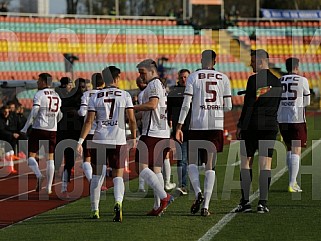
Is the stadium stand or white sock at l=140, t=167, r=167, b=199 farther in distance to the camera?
the stadium stand

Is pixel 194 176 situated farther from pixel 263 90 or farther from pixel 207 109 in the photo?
pixel 263 90

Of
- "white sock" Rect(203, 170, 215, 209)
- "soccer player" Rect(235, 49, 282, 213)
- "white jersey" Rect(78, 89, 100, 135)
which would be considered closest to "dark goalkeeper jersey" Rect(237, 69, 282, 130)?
"soccer player" Rect(235, 49, 282, 213)

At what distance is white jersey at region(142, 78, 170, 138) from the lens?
1195cm

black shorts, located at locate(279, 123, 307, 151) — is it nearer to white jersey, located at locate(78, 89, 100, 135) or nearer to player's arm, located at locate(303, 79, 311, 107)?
player's arm, located at locate(303, 79, 311, 107)

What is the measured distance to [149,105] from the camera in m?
11.8

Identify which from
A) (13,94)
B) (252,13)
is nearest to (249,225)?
(13,94)

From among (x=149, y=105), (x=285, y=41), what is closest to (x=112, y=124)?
(x=149, y=105)

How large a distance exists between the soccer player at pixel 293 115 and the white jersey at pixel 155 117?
333 cm

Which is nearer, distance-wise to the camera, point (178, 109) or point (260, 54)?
point (260, 54)

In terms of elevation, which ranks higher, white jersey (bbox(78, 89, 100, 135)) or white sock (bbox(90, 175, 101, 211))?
white jersey (bbox(78, 89, 100, 135))

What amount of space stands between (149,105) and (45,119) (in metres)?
3.68

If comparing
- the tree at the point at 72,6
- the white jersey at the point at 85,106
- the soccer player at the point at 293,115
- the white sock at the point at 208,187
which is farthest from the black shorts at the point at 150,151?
the tree at the point at 72,6

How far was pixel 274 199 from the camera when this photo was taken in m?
13.9

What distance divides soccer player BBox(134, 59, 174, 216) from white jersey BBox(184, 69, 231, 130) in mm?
456
